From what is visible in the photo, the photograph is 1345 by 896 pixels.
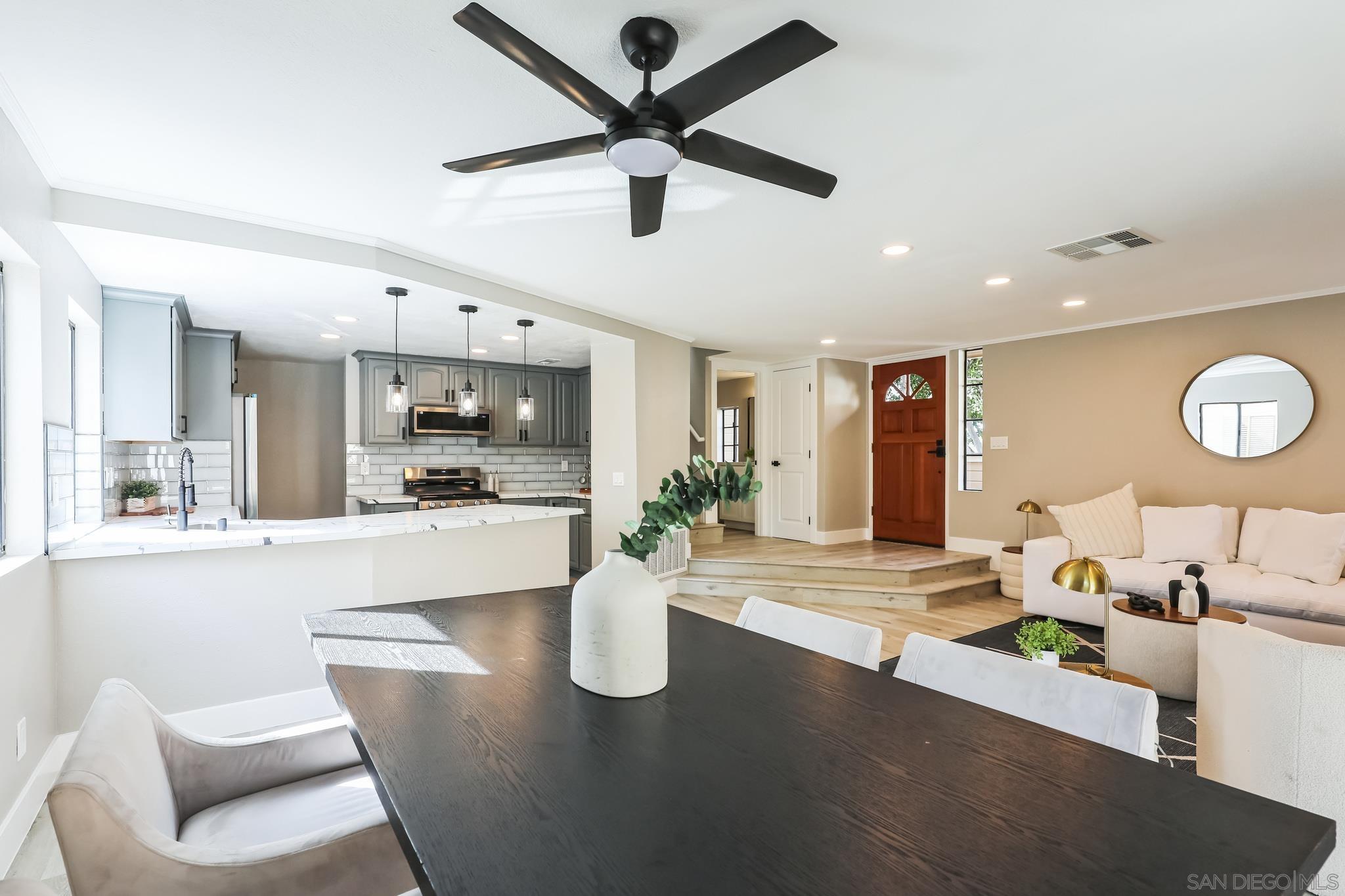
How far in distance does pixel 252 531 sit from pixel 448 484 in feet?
11.6

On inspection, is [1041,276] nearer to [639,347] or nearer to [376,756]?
[639,347]

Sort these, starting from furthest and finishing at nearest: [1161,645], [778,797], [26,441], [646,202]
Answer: [1161,645]
[26,441]
[646,202]
[778,797]

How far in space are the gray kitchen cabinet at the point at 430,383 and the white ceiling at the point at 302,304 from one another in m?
0.16

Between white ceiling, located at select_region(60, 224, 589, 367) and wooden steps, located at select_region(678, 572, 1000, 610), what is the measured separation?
2469 millimetres

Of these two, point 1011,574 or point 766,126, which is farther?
point 1011,574

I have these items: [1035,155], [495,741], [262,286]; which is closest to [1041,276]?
[1035,155]

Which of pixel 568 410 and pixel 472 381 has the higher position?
pixel 472 381

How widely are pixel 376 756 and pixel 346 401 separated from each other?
605cm

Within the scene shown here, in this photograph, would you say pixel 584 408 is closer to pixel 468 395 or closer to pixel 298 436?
pixel 298 436

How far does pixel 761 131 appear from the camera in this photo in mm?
2227

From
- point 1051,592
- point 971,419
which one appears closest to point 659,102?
point 1051,592

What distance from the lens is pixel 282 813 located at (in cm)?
141

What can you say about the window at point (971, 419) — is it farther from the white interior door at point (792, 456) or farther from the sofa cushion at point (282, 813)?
the sofa cushion at point (282, 813)

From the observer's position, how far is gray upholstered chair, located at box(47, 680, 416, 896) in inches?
36.6
